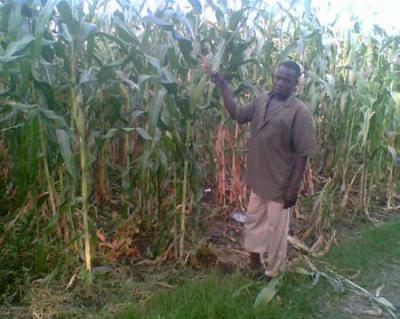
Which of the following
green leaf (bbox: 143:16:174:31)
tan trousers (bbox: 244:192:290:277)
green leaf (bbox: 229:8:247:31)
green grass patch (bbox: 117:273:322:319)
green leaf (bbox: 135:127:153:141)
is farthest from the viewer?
green leaf (bbox: 229:8:247:31)

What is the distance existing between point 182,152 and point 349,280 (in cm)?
164

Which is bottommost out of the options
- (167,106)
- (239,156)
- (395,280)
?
(395,280)

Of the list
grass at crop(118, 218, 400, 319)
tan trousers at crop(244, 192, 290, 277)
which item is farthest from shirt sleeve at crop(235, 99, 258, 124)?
grass at crop(118, 218, 400, 319)

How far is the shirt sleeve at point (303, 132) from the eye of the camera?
3439 mm

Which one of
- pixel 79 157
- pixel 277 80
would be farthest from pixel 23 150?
pixel 277 80

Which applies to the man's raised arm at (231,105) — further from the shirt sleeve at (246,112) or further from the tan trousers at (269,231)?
the tan trousers at (269,231)

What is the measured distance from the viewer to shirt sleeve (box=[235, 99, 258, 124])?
12.5ft

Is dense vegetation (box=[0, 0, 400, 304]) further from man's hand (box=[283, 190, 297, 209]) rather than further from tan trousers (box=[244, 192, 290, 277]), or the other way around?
man's hand (box=[283, 190, 297, 209])

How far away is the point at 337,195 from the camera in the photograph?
226 inches

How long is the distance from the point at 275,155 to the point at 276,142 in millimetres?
97

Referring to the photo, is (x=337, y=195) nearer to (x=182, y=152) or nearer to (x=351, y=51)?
(x=351, y=51)

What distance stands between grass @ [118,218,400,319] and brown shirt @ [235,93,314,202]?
0.67 metres

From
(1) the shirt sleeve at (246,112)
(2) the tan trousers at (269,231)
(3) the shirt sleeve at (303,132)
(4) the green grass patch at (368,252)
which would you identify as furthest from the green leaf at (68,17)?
(4) the green grass patch at (368,252)

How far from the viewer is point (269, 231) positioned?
12.5ft
